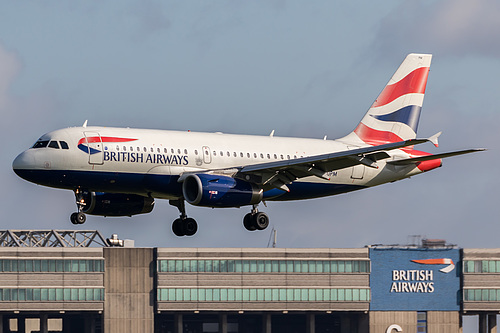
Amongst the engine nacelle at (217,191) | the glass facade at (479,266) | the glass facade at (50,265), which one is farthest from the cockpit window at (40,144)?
the glass facade at (479,266)

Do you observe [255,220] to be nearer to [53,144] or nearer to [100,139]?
[100,139]

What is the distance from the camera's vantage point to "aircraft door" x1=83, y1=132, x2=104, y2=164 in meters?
74.6

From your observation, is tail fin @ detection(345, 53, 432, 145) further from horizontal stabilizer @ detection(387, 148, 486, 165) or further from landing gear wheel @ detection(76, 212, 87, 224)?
landing gear wheel @ detection(76, 212, 87, 224)

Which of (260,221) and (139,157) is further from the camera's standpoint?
(260,221)

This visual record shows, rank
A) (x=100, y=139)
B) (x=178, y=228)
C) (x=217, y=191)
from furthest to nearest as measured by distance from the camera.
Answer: (x=178, y=228)
(x=217, y=191)
(x=100, y=139)

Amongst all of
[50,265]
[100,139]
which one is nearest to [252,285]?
[50,265]

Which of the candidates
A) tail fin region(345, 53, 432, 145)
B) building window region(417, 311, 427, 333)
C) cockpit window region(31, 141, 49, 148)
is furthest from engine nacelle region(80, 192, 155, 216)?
building window region(417, 311, 427, 333)

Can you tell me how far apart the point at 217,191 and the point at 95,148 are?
808cm

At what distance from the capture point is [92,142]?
7512cm

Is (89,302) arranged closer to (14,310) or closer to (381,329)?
(14,310)

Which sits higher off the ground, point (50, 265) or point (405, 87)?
point (405, 87)

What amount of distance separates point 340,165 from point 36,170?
1945 centimetres

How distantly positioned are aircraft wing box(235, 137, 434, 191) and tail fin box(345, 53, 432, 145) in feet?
37.7

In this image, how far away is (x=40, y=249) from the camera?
153125 mm
